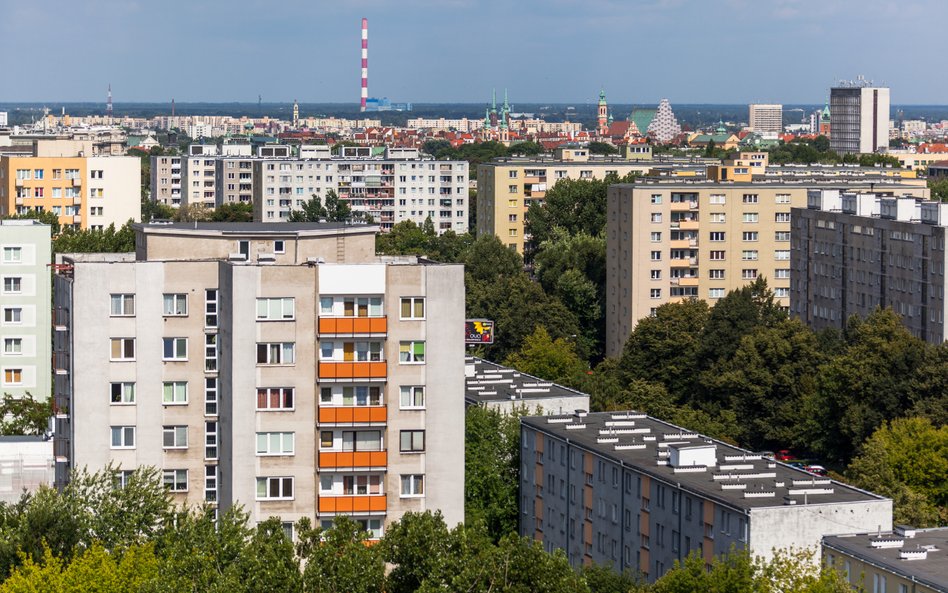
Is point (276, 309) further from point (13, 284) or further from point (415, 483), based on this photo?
point (13, 284)

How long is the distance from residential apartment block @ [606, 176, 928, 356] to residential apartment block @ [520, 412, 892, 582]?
39041mm

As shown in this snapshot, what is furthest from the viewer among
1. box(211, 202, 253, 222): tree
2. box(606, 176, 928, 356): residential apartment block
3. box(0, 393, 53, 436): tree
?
box(211, 202, 253, 222): tree

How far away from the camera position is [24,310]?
208 ft

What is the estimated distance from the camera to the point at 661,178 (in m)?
118

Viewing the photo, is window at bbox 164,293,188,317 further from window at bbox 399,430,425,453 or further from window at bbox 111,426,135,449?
window at bbox 399,430,425,453

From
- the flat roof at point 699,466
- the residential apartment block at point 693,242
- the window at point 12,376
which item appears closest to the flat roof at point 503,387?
the flat roof at point 699,466

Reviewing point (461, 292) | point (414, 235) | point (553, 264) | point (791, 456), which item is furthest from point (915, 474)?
point (414, 235)

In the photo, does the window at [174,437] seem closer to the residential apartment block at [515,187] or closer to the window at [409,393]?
the window at [409,393]

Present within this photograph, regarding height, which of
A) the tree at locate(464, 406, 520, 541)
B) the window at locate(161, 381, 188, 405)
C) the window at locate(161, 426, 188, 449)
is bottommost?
the tree at locate(464, 406, 520, 541)

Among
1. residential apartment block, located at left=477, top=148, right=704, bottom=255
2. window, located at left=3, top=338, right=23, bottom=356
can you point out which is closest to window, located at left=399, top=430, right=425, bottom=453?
window, located at left=3, top=338, right=23, bottom=356

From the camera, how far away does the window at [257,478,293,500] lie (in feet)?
124

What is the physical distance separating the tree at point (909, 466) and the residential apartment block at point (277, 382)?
60.5 ft

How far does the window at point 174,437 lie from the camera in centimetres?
3875

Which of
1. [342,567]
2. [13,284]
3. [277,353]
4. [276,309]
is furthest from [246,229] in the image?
[13,284]
